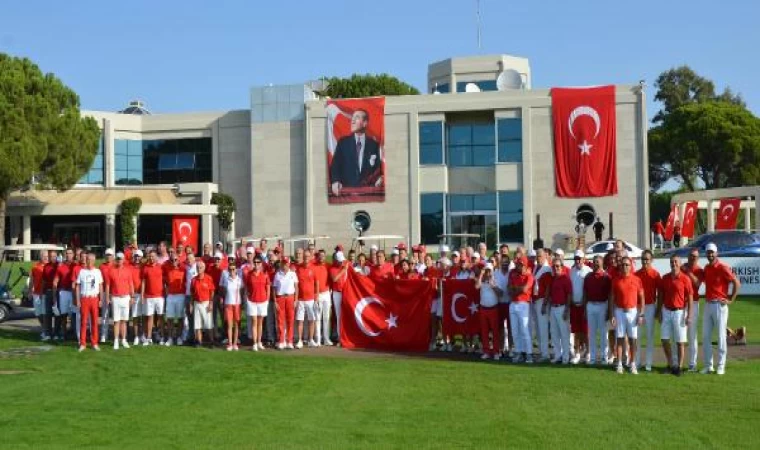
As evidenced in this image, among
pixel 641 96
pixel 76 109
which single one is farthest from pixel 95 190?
pixel 641 96

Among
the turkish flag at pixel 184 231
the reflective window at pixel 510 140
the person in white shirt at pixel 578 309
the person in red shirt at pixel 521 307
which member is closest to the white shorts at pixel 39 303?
the person in red shirt at pixel 521 307

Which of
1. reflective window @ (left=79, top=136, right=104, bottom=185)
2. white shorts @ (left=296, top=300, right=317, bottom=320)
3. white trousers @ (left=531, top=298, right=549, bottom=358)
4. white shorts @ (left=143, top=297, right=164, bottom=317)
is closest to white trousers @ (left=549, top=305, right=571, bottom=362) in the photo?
white trousers @ (left=531, top=298, right=549, bottom=358)

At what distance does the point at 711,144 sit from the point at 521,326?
185 feet

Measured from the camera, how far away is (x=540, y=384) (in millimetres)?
12570

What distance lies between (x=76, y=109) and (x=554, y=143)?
27.1 meters

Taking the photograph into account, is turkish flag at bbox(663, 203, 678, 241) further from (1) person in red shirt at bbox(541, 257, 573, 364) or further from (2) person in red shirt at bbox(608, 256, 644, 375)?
(2) person in red shirt at bbox(608, 256, 644, 375)

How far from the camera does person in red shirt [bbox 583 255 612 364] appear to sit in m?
14.4

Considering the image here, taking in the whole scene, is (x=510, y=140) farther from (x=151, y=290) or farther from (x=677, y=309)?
(x=677, y=309)

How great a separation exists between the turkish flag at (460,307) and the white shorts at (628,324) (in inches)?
125

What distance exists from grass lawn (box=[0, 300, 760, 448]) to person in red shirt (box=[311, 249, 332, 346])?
6.47 ft

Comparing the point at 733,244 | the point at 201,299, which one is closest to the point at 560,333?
the point at 201,299

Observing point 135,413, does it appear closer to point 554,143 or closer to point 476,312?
point 476,312

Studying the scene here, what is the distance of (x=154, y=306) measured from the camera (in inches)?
696

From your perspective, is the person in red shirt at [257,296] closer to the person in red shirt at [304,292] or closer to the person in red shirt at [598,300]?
the person in red shirt at [304,292]
